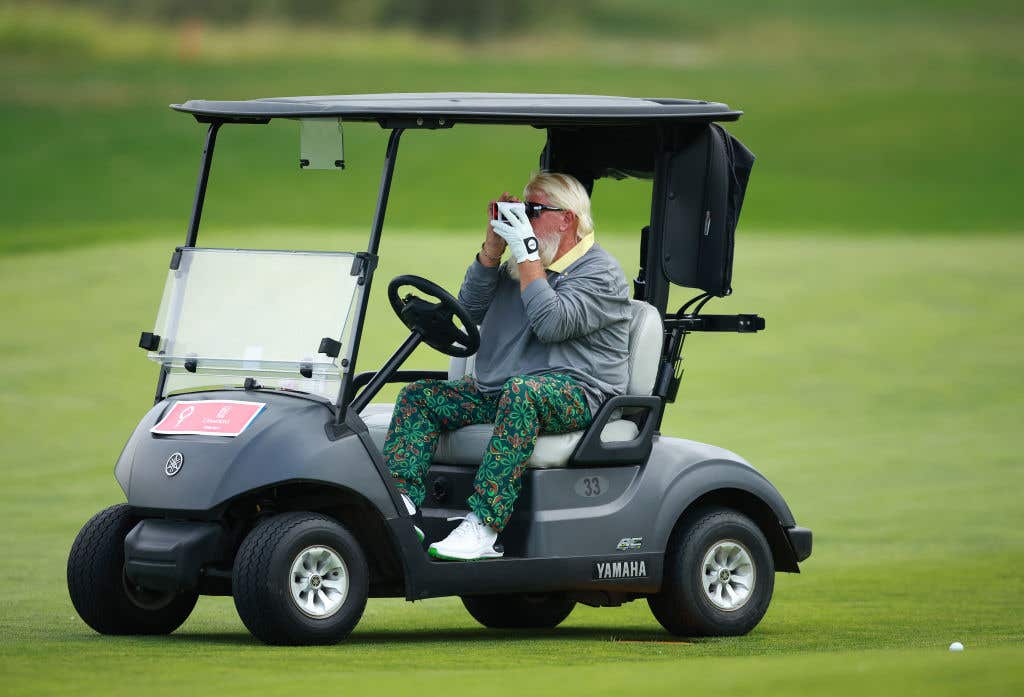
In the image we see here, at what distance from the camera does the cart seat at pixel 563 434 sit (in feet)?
24.2

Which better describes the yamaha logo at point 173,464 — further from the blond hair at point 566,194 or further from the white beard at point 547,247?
the blond hair at point 566,194

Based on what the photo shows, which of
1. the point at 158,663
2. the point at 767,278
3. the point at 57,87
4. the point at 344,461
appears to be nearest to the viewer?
the point at 158,663

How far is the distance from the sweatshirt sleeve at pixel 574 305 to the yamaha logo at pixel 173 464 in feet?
4.41

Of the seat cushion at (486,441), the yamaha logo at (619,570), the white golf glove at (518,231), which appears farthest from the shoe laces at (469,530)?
the white golf glove at (518,231)

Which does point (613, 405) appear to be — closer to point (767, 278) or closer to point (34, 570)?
point (34, 570)

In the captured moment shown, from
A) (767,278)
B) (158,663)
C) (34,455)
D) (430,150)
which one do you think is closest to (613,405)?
(158,663)

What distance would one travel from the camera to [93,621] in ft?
24.1

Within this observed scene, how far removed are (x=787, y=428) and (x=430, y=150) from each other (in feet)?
69.3

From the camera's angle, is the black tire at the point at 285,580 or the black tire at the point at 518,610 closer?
the black tire at the point at 285,580

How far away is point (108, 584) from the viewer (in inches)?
286

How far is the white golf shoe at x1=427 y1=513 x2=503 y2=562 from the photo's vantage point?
716 centimetres

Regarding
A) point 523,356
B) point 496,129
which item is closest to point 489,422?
point 523,356

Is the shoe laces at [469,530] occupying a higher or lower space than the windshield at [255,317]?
lower

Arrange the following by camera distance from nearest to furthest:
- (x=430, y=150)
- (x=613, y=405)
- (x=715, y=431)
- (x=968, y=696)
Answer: (x=968, y=696), (x=613, y=405), (x=715, y=431), (x=430, y=150)
